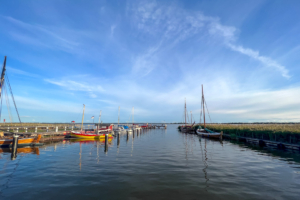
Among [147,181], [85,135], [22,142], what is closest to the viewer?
[147,181]

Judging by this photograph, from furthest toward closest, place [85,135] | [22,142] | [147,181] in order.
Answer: [85,135], [22,142], [147,181]

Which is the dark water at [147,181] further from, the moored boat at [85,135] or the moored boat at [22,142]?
the moored boat at [85,135]

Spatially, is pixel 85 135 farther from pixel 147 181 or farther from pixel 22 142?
pixel 147 181

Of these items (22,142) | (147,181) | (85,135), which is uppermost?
(22,142)

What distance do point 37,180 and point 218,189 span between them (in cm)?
1408

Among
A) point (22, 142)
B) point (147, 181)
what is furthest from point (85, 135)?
point (147, 181)

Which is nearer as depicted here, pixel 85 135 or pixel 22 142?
pixel 22 142

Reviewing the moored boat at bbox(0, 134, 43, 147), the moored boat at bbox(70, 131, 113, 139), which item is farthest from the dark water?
the moored boat at bbox(70, 131, 113, 139)

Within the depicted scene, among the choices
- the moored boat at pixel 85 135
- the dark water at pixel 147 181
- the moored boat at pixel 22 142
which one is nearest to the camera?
the dark water at pixel 147 181

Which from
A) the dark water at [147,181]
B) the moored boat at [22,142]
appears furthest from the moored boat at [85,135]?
the dark water at [147,181]

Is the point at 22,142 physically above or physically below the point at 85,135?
above

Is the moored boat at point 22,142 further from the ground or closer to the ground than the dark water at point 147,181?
further from the ground

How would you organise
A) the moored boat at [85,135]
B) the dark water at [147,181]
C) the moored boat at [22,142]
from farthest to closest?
the moored boat at [85,135]
the moored boat at [22,142]
the dark water at [147,181]

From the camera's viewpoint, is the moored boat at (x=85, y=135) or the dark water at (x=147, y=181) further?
the moored boat at (x=85, y=135)
